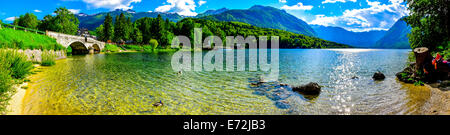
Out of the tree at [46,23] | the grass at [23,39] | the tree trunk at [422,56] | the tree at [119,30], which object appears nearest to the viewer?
the tree trunk at [422,56]

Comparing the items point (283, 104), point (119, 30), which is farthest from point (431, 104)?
point (119, 30)

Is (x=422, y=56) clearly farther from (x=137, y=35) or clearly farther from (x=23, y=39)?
(x=137, y=35)

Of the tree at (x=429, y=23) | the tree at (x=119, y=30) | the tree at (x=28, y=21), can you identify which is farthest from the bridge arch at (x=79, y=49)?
the tree at (x=429, y=23)

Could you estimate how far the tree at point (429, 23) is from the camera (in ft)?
66.2

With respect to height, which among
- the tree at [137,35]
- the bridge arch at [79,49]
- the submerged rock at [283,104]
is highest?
the tree at [137,35]

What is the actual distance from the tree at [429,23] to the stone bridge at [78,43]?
6980cm

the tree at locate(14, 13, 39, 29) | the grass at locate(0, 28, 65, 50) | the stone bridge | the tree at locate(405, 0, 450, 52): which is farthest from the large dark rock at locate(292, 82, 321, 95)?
the tree at locate(14, 13, 39, 29)

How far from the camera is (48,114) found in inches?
352

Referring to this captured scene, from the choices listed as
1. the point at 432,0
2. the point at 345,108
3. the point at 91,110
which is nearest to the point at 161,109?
the point at 91,110

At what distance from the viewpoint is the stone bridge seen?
166 feet

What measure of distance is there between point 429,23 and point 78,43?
77.4 meters

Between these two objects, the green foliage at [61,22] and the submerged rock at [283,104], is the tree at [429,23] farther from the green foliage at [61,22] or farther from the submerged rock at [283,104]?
the green foliage at [61,22]
